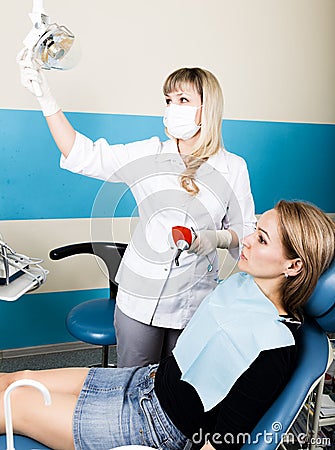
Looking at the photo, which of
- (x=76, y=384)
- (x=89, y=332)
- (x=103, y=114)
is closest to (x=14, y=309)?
(x=89, y=332)

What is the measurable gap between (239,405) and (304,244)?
0.39m

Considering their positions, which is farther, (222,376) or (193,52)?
(193,52)

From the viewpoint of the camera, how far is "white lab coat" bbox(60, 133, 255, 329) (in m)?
1.39

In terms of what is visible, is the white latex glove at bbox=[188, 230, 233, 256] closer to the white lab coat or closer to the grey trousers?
the white lab coat

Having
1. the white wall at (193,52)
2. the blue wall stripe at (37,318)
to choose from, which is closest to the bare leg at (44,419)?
the blue wall stripe at (37,318)

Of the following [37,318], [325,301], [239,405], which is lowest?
[37,318]

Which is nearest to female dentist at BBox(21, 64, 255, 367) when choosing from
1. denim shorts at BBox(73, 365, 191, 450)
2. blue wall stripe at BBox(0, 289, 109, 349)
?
denim shorts at BBox(73, 365, 191, 450)

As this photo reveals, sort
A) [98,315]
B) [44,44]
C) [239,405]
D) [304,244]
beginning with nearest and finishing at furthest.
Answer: [239,405] < [304,244] < [44,44] < [98,315]

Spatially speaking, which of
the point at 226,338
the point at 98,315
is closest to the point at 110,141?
the point at 98,315

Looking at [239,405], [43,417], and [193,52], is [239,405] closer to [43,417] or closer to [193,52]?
[43,417]

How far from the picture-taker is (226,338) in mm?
1145

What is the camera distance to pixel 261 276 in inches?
48.0

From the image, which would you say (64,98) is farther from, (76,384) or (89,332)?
(76,384)

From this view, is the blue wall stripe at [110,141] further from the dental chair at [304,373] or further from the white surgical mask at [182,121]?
the dental chair at [304,373]
